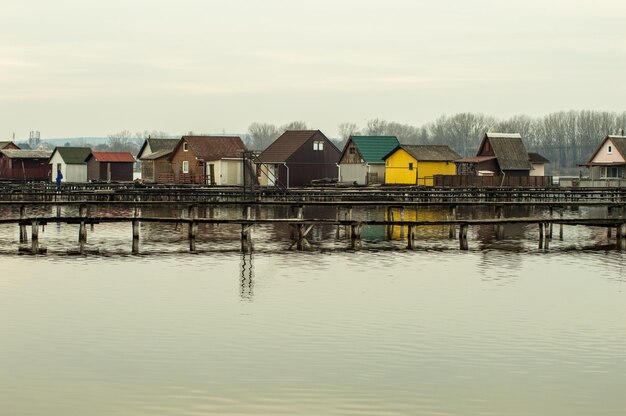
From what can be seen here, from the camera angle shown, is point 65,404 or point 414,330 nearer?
point 65,404

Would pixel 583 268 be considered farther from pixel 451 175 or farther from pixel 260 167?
pixel 260 167

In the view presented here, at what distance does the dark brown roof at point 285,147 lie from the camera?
9294 cm

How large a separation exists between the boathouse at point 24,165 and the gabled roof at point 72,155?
2.16m

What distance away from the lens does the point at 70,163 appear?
109m

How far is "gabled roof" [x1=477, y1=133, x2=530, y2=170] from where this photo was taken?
92.0m

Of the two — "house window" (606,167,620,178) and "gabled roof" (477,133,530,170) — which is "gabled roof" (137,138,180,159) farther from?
"house window" (606,167,620,178)

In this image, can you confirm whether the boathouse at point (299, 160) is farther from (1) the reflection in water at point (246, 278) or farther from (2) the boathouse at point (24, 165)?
(1) the reflection in water at point (246, 278)

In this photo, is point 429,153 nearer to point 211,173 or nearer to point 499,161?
point 499,161

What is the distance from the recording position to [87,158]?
359ft

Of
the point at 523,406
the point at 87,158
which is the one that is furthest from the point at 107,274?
the point at 87,158

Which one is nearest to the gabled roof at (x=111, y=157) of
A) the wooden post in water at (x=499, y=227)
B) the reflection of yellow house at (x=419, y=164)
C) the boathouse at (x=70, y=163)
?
the boathouse at (x=70, y=163)

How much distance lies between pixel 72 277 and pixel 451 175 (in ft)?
193

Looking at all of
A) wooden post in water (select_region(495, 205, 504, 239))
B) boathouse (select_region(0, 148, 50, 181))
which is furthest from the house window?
boathouse (select_region(0, 148, 50, 181))

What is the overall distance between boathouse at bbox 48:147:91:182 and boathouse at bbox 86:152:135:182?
0.95 m
